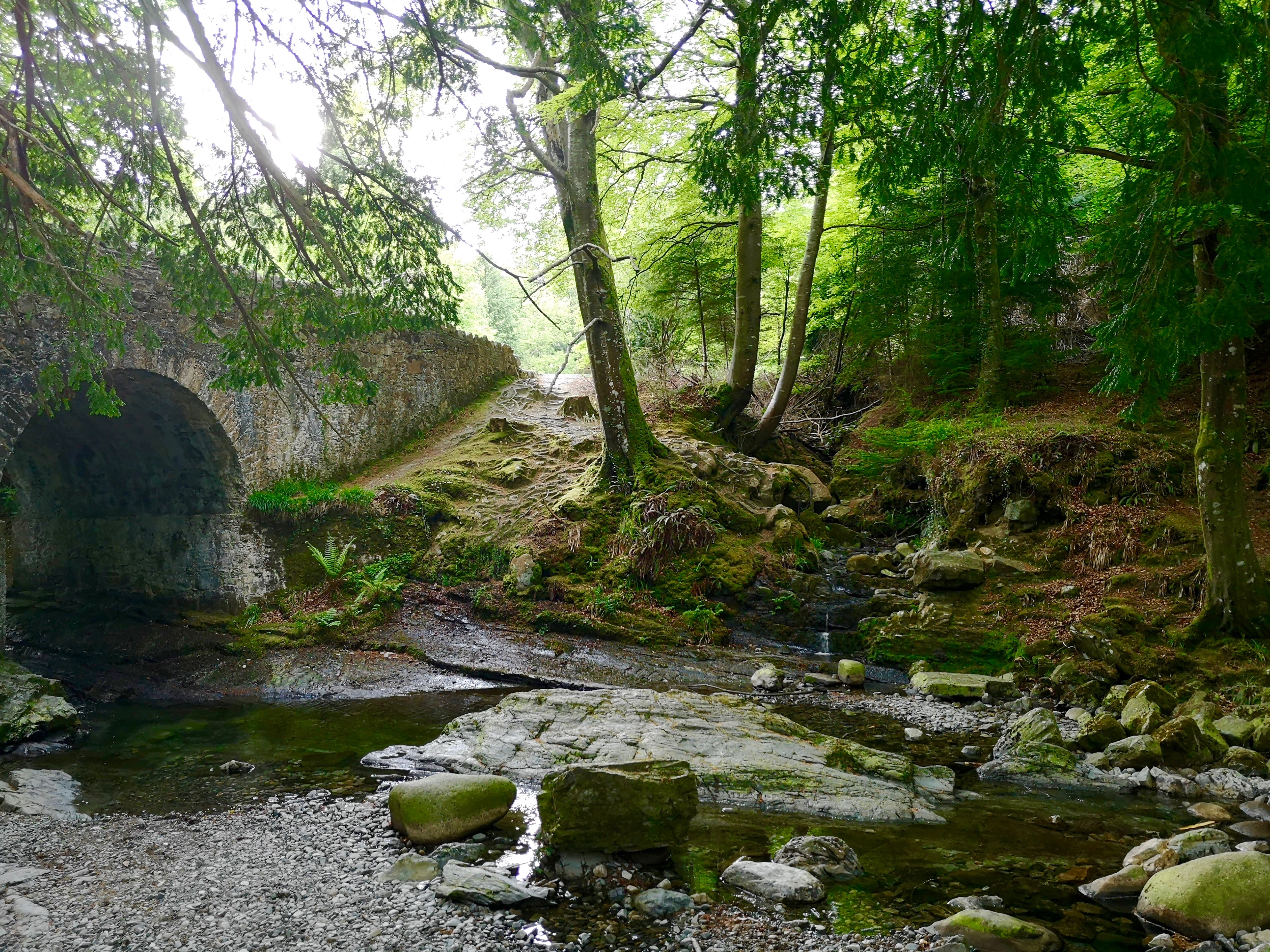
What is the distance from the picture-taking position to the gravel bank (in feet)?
10.0

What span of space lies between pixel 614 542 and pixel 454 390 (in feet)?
21.6

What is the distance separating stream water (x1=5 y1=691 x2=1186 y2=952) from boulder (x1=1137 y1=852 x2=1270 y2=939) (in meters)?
0.17

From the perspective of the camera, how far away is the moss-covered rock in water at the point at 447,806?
4.09m

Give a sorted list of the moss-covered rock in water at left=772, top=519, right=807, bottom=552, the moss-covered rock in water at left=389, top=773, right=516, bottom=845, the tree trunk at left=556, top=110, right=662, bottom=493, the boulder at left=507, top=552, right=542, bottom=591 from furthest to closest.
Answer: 1. the tree trunk at left=556, top=110, right=662, bottom=493
2. the moss-covered rock in water at left=772, top=519, right=807, bottom=552
3. the boulder at left=507, top=552, right=542, bottom=591
4. the moss-covered rock in water at left=389, top=773, right=516, bottom=845

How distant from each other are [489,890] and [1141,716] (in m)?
5.41

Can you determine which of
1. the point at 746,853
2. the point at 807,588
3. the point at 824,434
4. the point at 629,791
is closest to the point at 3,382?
the point at 629,791

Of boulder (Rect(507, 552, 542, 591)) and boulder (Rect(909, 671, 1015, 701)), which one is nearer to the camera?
boulder (Rect(909, 671, 1015, 701))

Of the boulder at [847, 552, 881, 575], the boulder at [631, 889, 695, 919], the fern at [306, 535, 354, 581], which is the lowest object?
the boulder at [631, 889, 695, 919]

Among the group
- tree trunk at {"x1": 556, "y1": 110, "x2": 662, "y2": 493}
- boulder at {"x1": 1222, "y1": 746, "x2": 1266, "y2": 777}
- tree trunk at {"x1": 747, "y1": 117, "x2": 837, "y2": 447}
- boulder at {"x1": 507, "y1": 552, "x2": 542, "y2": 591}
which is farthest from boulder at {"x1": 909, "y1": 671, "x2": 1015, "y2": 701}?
tree trunk at {"x1": 747, "y1": 117, "x2": 837, "y2": 447}

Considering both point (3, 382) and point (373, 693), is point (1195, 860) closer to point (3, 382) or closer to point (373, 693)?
point (373, 693)

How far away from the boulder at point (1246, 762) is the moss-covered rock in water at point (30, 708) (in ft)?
30.6

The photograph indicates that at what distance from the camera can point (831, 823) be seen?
4.41 metres

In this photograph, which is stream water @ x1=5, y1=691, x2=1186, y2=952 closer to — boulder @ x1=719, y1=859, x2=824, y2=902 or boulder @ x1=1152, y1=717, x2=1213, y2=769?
boulder @ x1=719, y1=859, x2=824, y2=902

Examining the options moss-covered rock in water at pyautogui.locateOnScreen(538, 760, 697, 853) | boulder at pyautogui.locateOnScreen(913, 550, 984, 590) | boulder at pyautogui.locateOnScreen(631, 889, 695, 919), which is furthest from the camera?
boulder at pyautogui.locateOnScreen(913, 550, 984, 590)
